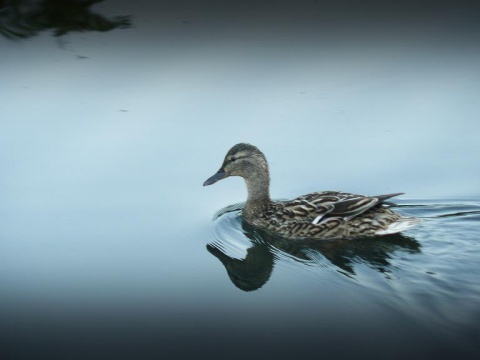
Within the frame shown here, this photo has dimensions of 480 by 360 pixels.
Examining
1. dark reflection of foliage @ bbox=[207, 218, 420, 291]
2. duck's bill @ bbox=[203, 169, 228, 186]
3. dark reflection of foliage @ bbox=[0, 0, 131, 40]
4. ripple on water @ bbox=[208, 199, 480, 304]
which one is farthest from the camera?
dark reflection of foliage @ bbox=[0, 0, 131, 40]

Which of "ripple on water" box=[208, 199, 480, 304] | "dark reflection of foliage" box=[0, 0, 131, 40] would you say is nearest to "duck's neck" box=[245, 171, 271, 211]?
"ripple on water" box=[208, 199, 480, 304]

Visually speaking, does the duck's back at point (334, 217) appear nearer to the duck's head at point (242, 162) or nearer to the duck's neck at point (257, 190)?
the duck's neck at point (257, 190)

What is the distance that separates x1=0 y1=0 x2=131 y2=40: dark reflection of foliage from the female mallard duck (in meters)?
3.57

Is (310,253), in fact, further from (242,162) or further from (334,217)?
(242,162)

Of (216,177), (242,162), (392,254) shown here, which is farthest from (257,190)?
(392,254)

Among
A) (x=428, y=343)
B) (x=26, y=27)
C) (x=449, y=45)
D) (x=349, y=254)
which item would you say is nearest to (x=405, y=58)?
(x=449, y=45)

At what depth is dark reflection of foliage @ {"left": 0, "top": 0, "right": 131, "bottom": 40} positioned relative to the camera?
10711 millimetres

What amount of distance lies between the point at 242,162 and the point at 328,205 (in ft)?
3.28

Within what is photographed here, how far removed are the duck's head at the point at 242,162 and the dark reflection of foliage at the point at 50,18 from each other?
3.48m

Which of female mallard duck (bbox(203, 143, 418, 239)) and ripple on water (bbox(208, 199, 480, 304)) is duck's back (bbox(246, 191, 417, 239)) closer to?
female mallard duck (bbox(203, 143, 418, 239))

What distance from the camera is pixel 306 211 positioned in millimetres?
7789

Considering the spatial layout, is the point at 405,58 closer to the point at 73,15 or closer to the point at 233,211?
the point at 233,211

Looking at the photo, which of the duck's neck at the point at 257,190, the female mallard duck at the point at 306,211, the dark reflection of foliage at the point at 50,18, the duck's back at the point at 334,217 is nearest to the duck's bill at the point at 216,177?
the female mallard duck at the point at 306,211

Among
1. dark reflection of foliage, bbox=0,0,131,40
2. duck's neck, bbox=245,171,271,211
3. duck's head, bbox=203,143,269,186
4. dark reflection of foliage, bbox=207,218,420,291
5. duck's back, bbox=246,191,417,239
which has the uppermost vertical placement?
dark reflection of foliage, bbox=0,0,131,40
